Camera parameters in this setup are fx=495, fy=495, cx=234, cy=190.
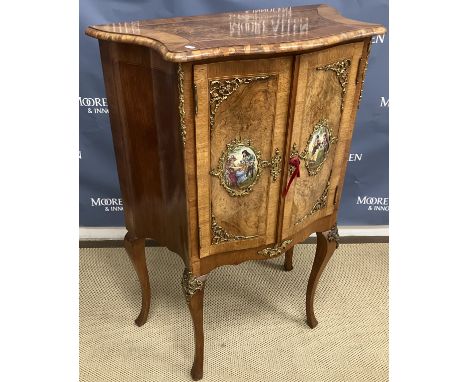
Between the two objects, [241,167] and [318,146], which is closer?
[241,167]

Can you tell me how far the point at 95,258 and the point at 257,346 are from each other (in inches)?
35.3

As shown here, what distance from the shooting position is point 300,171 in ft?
4.86

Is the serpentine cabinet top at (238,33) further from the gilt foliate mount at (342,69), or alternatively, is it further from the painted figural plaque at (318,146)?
the painted figural plaque at (318,146)

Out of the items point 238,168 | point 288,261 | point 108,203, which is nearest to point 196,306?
point 238,168

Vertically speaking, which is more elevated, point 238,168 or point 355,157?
point 238,168

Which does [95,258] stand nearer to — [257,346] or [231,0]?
[257,346]

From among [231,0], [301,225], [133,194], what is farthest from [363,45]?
[133,194]

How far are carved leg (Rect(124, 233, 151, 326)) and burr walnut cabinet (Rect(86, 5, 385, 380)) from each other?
12 cm

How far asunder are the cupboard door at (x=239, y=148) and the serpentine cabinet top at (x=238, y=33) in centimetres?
5

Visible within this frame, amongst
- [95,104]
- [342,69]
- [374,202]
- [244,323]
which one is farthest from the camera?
[374,202]

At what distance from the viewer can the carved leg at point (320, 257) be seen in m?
1.78

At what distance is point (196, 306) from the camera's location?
1.56 meters

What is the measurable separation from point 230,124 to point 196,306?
1.99 feet

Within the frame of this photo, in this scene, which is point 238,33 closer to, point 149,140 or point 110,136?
point 149,140
